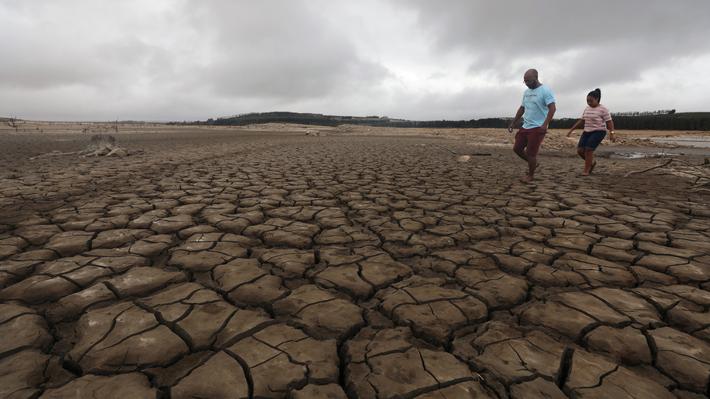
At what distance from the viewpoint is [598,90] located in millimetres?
4387

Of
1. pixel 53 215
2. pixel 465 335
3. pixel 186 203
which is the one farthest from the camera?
pixel 186 203

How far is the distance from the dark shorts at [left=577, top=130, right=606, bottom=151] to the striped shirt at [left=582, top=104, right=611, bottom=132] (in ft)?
0.20

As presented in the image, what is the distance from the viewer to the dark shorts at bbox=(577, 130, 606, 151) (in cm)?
445

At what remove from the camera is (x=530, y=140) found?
4.16 metres

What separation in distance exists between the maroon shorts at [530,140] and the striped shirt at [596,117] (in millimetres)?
942

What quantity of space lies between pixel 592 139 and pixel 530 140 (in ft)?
3.96

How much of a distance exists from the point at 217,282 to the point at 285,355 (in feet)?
2.36

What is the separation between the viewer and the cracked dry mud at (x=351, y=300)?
1.02 metres

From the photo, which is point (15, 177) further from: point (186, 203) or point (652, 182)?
point (652, 182)

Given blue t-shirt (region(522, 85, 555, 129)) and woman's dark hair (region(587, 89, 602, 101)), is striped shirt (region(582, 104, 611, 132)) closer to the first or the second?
woman's dark hair (region(587, 89, 602, 101))

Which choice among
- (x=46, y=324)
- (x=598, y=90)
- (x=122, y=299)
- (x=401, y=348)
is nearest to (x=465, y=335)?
(x=401, y=348)

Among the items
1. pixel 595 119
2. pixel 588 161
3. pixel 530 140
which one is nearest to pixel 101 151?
pixel 530 140

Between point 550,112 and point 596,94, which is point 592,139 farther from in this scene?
point 550,112

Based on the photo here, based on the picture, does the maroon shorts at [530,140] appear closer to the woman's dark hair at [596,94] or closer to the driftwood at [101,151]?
the woman's dark hair at [596,94]
